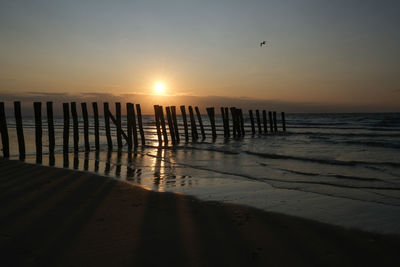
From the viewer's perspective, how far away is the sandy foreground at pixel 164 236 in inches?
109

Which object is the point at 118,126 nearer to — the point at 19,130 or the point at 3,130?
the point at 19,130

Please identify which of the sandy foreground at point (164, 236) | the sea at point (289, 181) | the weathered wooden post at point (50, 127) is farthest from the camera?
the weathered wooden post at point (50, 127)

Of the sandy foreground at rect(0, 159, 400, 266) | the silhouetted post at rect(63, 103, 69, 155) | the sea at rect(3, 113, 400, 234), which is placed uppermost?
the silhouetted post at rect(63, 103, 69, 155)

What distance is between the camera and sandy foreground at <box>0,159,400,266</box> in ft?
9.12

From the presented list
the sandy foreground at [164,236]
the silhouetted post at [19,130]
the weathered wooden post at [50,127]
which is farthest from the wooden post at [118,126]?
the sandy foreground at [164,236]

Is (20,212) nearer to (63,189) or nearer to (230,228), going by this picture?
(63,189)

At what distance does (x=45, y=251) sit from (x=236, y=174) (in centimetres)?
518

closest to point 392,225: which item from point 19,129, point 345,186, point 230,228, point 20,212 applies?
point 230,228

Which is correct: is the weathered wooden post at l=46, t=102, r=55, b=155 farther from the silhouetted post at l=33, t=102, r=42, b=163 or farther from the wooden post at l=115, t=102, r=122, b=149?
the wooden post at l=115, t=102, r=122, b=149

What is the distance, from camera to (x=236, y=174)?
24.5 ft

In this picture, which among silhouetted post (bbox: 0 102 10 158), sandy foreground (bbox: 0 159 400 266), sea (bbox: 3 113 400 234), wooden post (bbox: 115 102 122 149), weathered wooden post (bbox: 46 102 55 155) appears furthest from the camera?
wooden post (bbox: 115 102 122 149)

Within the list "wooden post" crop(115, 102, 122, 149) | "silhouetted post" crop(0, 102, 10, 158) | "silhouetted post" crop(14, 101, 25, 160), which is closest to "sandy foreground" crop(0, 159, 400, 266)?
"silhouetted post" crop(14, 101, 25, 160)

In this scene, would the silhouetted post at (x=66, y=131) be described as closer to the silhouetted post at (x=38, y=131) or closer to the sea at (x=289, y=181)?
the silhouetted post at (x=38, y=131)

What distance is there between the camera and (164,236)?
3.30 meters
